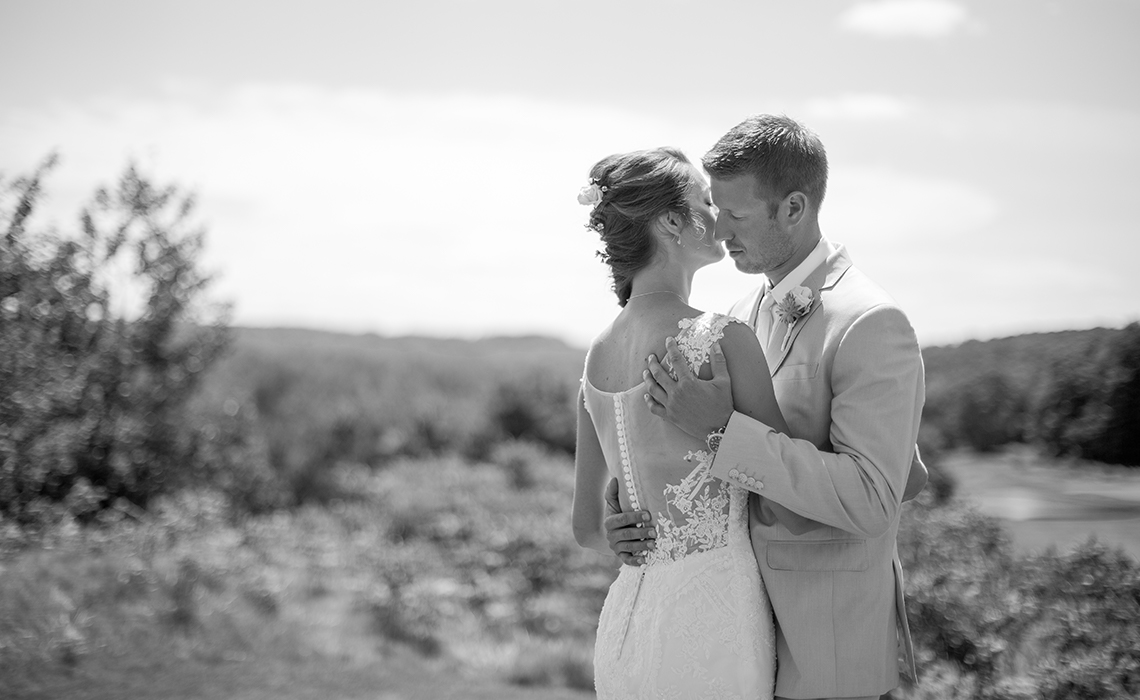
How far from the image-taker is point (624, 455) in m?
2.93

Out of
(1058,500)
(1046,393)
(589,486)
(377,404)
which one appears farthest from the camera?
(377,404)

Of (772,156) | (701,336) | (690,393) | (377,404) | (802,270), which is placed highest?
(772,156)

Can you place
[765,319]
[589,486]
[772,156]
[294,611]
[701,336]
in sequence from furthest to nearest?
1. [294,611]
2. [589,486]
3. [765,319]
4. [772,156]
5. [701,336]

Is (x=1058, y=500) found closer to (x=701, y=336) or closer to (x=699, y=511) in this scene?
(x=699, y=511)

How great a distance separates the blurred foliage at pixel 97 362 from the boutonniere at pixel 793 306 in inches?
269

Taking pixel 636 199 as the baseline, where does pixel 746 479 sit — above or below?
below

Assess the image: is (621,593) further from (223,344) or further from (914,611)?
(223,344)

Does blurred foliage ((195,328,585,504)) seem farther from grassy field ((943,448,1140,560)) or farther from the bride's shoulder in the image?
the bride's shoulder

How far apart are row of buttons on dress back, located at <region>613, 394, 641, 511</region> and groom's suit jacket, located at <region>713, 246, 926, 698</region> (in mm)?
368

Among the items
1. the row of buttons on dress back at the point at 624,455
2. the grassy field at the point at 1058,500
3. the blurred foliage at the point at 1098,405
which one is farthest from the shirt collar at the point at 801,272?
the blurred foliage at the point at 1098,405

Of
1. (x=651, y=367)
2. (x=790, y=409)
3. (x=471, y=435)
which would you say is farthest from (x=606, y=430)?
(x=471, y=435)

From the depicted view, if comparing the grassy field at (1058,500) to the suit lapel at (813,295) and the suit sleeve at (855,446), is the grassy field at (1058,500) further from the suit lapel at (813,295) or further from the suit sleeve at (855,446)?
the suit sleeve at (855,446)

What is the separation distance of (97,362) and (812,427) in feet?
37.8

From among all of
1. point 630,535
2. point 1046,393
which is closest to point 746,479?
point 630,535
